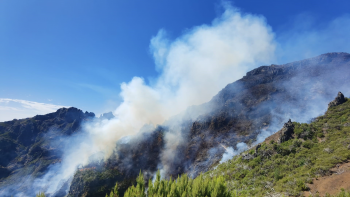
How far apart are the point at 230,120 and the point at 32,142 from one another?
155 m

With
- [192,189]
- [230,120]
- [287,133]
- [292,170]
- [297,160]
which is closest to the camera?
[192,189]

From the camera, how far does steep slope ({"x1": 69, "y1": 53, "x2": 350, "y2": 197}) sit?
48406 mm

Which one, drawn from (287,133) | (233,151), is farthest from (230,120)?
(287,133)

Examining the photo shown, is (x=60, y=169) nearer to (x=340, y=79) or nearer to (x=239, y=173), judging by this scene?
(x=239, y=173)

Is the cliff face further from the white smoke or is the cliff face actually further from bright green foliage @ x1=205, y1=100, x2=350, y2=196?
bright green foliage @ x1=205, y1=100, x2=350, y2=196

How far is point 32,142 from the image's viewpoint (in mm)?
123062

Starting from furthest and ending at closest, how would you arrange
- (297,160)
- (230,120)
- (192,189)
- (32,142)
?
(32,142) → (230,120) → (297,160) → (192,189)

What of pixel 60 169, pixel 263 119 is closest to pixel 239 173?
pixel 263 119

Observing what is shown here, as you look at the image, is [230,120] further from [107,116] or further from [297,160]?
[107,116]

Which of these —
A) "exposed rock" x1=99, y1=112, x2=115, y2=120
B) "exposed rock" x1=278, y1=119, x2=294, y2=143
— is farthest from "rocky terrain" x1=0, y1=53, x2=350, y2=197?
"exposed rock" x1=99, y1=112, x2=115, y2=120

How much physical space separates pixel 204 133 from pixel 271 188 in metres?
40.5

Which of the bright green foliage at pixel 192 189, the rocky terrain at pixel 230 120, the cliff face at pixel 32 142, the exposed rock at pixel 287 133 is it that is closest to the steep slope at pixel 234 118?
the rocky terrain at pixel 230 120

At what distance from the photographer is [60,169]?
297 ft

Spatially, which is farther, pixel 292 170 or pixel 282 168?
pixel 282 168
